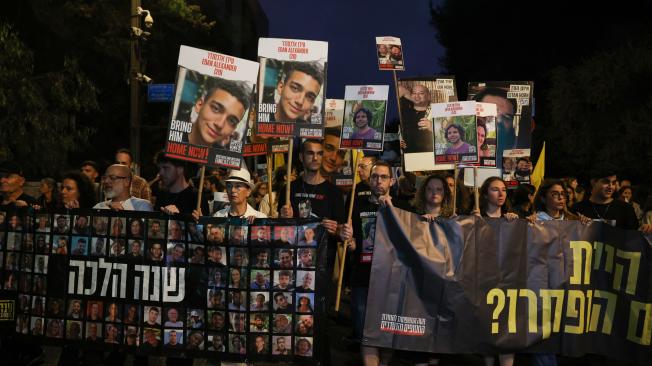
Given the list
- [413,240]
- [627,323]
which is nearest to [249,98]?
[413,240]

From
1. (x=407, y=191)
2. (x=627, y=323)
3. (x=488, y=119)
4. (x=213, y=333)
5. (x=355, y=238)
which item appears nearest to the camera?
(x=213, y=333)

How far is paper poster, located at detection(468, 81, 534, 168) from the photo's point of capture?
941 cm

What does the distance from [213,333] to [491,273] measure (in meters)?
2.21

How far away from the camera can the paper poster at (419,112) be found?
9.01 metres

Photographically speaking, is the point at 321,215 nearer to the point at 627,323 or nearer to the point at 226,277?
the point at 226,277

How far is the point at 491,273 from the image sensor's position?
5922 mm

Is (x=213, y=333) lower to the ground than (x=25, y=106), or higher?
lower

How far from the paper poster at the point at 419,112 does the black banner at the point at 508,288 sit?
113 inches

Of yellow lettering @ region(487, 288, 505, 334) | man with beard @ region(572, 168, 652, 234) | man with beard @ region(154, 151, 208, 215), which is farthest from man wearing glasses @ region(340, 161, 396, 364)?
man with beard @ region(572, 168, 652, 234)

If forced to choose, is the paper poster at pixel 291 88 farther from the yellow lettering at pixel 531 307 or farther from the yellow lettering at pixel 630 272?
the yellow lettering at pixel 630 272

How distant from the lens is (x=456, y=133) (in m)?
6.73

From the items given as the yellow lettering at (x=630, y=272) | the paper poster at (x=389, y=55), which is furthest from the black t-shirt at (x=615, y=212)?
the paper poster at (x=389, y=55)

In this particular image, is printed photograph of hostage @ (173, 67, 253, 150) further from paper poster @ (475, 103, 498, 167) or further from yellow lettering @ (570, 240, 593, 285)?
yellow lettering @ (570, 240, 593, 285)

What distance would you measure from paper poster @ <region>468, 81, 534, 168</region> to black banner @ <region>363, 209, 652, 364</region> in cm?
340
